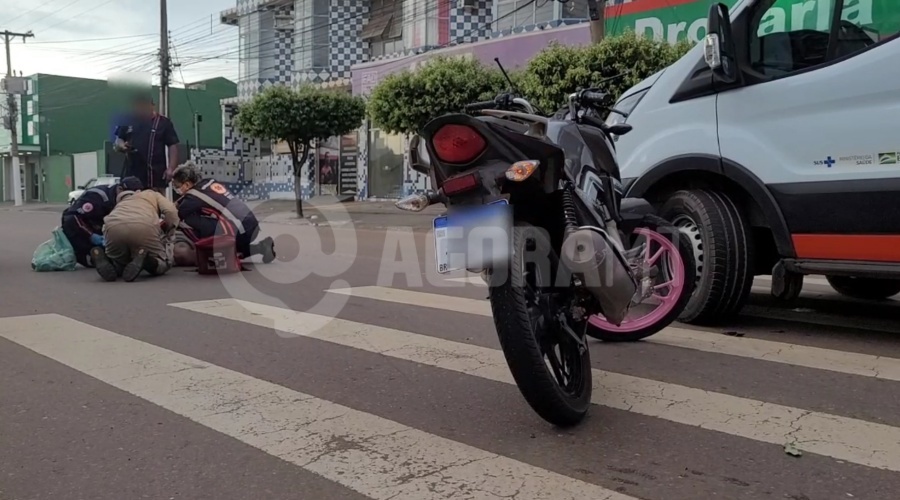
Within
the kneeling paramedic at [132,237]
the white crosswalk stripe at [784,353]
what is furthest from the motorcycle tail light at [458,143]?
the kneeling paramedic at [132,237]

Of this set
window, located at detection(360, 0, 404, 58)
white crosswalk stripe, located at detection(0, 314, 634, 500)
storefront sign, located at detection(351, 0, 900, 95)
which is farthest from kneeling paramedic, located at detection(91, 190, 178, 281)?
window, located at detection(360, 0, 404, 58)

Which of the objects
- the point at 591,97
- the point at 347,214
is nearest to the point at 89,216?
the point at 591,97

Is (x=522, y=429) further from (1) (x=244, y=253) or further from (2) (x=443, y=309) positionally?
(1) (x=244, y=253)

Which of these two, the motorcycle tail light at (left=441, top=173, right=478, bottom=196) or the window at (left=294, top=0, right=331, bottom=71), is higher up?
the window at (left=294, top=0, right=331, bottom=71)

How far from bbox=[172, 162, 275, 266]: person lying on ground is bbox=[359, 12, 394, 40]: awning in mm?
18845

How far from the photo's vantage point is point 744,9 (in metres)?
4.85

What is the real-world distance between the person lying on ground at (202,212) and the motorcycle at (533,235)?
5.39 m

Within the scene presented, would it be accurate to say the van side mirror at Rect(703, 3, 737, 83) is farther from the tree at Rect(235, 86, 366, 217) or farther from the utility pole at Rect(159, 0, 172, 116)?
the utility pole at Rect(159, 0, 172, 116)

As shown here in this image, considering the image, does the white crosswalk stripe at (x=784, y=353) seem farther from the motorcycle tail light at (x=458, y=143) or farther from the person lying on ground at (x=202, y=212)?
the person lying on ground at (x=202, y=212)

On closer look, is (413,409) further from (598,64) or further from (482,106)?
(598,64)

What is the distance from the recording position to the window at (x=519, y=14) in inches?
805

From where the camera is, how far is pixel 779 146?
461 centimetres

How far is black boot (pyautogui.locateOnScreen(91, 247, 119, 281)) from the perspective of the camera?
760cm

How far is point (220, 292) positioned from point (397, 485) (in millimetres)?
4677
